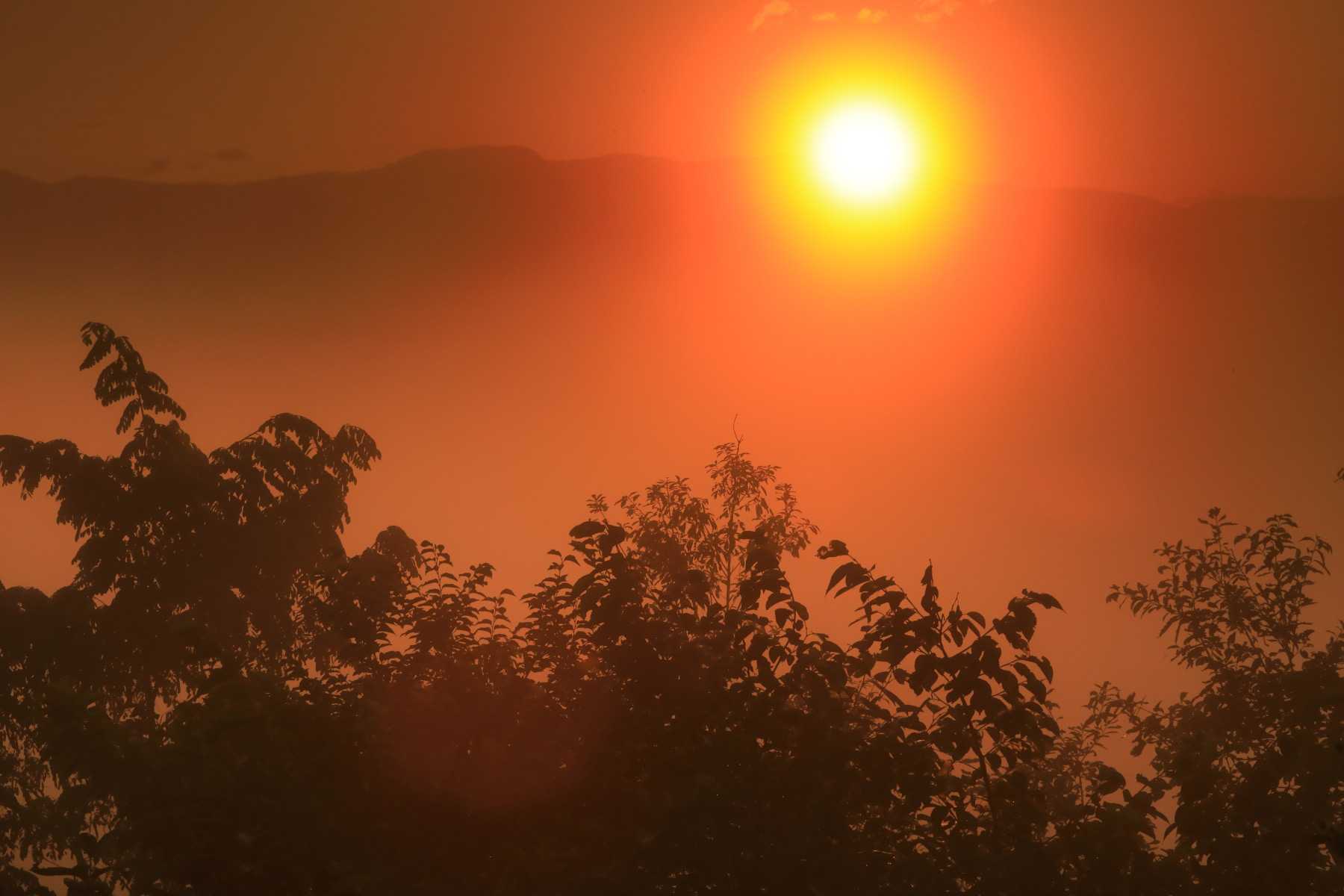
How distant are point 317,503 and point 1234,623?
50.7ft

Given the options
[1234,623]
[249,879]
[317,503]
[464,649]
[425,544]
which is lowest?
[249,879]

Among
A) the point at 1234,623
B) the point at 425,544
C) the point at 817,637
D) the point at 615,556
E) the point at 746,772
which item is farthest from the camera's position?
the point at 1234,623

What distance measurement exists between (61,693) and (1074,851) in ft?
22.0

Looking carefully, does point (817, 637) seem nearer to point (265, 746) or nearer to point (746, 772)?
point (746, 772)

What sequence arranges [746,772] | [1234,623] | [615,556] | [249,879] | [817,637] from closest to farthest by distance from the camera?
[249,879]
[746,772]
[615,556]
[817,637]
[1234,623]

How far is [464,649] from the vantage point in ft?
30.0

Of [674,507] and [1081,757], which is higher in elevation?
[674,507]

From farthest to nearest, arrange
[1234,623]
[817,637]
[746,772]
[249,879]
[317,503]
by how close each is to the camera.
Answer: [317,503], [1234,623], [817,637], [746,772], [249,879]

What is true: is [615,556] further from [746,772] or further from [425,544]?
[425,544]

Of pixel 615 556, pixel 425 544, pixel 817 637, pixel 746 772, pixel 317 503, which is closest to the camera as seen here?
pixel 746 772

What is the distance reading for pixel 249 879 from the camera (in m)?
6.72

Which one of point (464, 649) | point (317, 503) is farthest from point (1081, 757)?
point (317, 503)

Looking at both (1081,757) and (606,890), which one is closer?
(606,890)

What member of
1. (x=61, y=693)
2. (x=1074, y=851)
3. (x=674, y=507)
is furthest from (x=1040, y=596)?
(x=674, y=507)
